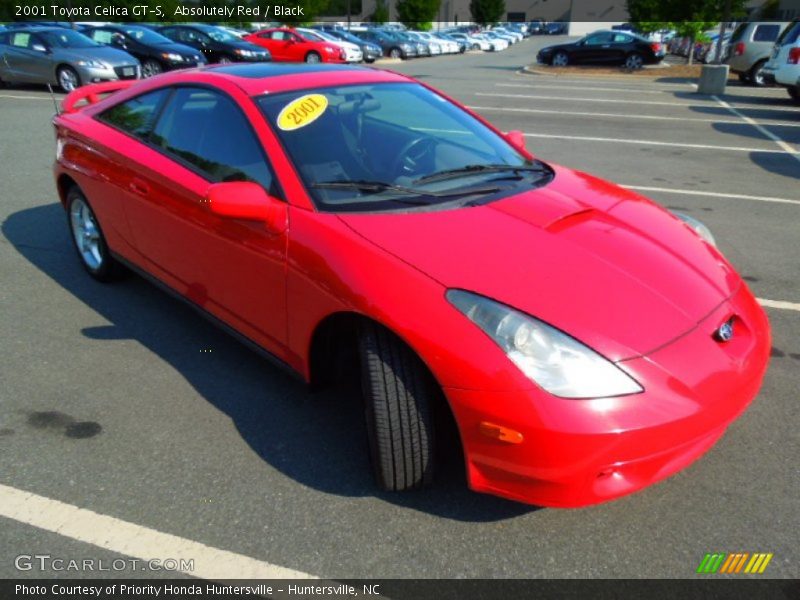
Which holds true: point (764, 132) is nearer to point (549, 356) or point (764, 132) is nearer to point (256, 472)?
point (549, 356)

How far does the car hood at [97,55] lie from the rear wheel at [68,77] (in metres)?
0.25

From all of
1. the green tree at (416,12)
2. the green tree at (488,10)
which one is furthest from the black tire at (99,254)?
the green tree at (488,10)

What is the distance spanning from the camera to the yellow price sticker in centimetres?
288

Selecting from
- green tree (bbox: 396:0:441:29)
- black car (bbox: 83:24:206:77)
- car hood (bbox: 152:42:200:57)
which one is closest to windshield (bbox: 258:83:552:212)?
black car (bbox: 83:24:206:77)

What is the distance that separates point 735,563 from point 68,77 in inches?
622

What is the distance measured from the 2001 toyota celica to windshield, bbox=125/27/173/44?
49.4 ft

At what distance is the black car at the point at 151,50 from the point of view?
53.6 ft

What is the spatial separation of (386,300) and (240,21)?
174 feet

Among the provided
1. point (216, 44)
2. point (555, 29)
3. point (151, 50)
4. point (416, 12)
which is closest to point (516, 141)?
point (151, 50)

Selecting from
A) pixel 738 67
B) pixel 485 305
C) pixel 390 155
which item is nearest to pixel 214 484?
pixel 485 305

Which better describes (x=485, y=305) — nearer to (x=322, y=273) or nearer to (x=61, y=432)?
(x=322, y=273)

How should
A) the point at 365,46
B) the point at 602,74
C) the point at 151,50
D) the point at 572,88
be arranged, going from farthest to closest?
the point at 365,46, the point at 602,74, the point at 572,88, the point at 151,50

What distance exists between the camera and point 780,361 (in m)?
3.41

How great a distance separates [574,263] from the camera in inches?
92.4
